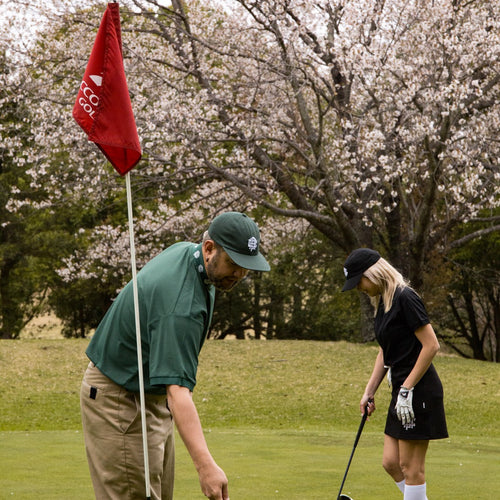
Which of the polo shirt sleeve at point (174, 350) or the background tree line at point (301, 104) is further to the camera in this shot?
the background tree line at point (301, 104)

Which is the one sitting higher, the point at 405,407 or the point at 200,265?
the point at 200,265

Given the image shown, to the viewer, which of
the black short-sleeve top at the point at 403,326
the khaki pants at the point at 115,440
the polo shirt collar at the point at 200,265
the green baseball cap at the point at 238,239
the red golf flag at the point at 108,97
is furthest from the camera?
the black short-sleeve top at the point at 403,326

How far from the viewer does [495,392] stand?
1587cm

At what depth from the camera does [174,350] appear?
3.01 meters

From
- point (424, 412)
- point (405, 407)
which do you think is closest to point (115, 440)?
point (405, 407)

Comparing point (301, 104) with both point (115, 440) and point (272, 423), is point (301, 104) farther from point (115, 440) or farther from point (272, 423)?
point (115, 440)

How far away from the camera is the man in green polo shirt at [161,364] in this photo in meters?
2.99

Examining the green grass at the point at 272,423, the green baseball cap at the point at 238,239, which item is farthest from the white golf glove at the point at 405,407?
the green baseball cap at the point at 238,239

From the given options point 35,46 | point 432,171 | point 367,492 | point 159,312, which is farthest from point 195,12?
point 159,312

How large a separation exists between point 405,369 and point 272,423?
28.1ft

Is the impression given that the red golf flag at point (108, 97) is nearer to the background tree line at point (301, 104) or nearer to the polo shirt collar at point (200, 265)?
the polo shirt collar at point (200, 265)

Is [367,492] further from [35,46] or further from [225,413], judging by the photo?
[35,46]

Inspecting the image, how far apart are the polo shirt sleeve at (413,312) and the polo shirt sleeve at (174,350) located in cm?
225

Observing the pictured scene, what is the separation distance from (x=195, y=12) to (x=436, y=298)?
10.4 metres
